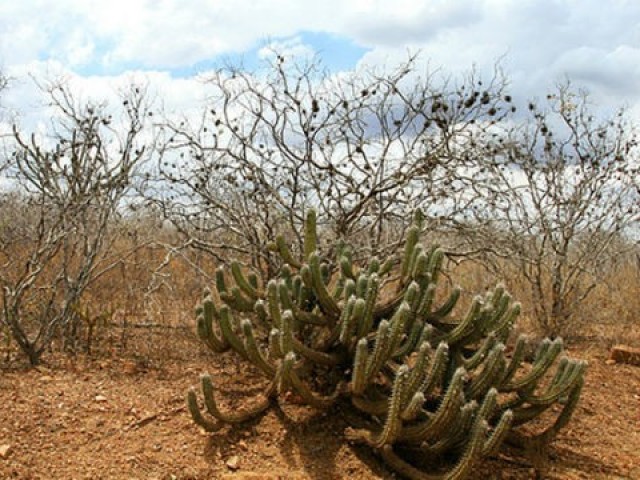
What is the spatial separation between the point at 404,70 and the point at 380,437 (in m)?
3.44

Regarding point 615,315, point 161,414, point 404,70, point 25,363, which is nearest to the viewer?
point 161,414

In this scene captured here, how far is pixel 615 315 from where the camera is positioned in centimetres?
874

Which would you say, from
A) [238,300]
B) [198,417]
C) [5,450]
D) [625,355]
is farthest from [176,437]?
[625,355]

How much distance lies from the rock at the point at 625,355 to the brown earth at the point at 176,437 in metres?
1.35

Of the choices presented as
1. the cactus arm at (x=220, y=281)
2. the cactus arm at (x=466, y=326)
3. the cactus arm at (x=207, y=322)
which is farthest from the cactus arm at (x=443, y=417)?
the cactus arm at (x=220, y=281)

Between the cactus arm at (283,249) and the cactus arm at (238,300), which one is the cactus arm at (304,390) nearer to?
the cactus arm at (238,300)

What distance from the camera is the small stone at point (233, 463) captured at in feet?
12.7

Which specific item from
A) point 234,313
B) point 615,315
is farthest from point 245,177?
point 615,315

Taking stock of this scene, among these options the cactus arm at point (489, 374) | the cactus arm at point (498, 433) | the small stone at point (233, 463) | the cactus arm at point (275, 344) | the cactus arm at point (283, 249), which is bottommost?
the small stone at point (233, 463)

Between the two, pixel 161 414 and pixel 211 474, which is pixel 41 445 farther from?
pixel 211 474

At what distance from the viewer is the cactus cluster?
372cm

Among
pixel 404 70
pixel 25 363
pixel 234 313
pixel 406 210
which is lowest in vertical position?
pixel 25 363

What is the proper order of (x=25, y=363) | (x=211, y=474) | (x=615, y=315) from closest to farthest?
(x=211, y=474), (x=25, y=363), (x=615, y=315)

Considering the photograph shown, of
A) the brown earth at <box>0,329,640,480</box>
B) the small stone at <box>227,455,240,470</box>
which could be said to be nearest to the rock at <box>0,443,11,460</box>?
the brown earth at <box>0,329,640,480</box>
